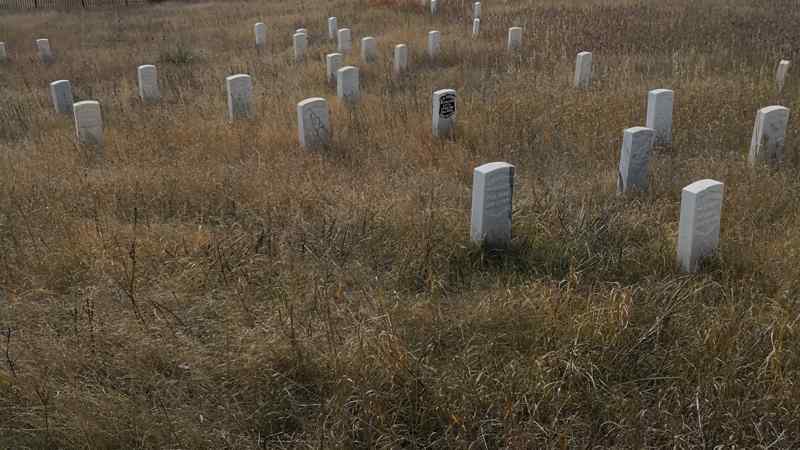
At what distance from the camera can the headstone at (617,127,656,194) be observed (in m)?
4.60

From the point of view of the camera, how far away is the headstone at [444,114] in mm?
6383

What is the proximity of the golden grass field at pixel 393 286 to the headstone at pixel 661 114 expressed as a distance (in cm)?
17

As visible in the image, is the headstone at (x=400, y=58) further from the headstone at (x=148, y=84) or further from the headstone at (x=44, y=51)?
the headstone at (x=44, y=51)

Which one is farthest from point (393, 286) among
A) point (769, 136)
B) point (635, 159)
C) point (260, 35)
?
point (260, 35)

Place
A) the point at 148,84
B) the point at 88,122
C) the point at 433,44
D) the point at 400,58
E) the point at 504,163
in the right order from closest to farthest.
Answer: the point at 504,163 → the point at 88,122 → the point at 148,84 → the point at 400,58 → the point at 433,44

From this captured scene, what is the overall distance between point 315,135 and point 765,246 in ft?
13.0

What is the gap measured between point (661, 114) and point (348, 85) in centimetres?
370

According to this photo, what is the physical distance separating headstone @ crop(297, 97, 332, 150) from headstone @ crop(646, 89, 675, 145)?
3.03 metres

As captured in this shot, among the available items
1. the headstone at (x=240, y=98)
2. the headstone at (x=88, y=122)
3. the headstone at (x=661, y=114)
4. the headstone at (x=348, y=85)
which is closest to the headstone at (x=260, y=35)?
the headstone at (x=348, y=85)

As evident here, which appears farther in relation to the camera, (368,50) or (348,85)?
(368,50)

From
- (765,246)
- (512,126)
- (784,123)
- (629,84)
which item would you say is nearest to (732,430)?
(765,246)

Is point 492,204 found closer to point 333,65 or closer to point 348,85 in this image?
point 348,85

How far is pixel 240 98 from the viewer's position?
7.38m

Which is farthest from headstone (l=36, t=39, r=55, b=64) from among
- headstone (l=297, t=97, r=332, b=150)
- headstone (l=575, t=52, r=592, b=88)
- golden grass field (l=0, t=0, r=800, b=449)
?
headstone (l=575, t=52, r=592, b=88)
